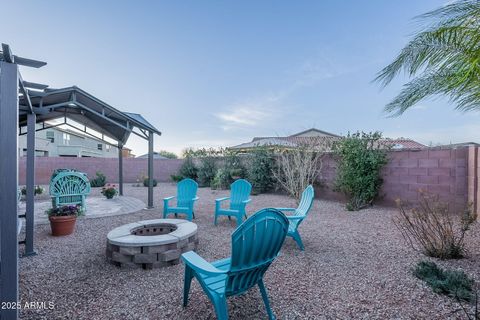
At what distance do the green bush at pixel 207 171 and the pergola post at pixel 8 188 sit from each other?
10.5 metres

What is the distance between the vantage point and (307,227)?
15.1 ft

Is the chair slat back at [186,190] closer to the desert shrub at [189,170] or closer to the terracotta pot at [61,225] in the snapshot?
the terracotta pot at [61,225]

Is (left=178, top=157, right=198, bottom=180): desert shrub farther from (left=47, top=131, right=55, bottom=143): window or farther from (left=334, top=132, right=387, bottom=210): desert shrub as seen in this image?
(left=47, top=131, right=55, bottom=143): window

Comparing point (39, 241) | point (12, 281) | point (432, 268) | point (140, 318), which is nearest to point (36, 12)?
point (39, 241)

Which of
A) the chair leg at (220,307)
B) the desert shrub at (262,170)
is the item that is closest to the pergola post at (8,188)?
the chair leg at (220,307)

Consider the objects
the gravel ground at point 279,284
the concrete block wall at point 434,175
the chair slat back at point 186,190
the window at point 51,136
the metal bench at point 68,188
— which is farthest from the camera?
→ the window at point 51,136

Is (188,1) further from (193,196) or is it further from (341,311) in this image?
(341,311)

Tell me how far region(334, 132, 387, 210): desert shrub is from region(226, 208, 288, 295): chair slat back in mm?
5034

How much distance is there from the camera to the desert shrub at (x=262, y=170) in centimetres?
912

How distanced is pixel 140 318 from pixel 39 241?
3.16 m

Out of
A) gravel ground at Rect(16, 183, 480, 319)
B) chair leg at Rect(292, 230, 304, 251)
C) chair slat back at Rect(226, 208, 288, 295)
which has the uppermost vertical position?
chair slat back at Rect(226, 208, 288, 295)

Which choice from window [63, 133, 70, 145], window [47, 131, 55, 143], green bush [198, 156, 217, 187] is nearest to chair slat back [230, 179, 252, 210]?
green bush [198, 156, 217, 187]

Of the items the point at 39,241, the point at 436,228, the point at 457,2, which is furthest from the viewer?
the point at 39,241

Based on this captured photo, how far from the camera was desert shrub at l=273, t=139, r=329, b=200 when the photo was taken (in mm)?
7008
